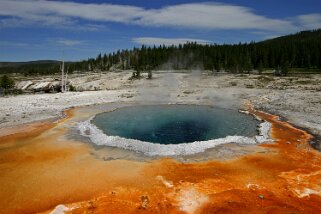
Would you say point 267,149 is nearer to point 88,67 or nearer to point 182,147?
point 182,147

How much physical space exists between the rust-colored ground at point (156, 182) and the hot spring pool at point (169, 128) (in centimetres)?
180

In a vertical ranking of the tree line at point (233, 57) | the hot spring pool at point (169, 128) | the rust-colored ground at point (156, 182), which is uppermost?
the tree line at point (233, 57)

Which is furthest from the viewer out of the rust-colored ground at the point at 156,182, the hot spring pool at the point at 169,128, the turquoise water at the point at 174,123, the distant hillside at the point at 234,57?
the distant hillside at the point at 234,57

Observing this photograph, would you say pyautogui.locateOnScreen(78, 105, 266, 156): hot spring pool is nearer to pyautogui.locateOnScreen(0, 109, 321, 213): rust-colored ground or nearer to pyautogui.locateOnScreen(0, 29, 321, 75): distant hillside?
pyautogui.locateOnScreen(0, 109, 321, 213): rust-colored ground

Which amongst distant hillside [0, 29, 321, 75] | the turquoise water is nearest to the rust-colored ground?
the turquoise water

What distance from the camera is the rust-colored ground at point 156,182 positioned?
991cm

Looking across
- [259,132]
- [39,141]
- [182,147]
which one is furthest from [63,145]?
[259,132]

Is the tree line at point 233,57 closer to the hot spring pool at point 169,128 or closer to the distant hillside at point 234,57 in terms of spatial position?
the distant hillside at point 234,57

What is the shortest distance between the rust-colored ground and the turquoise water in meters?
3.77

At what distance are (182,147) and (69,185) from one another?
619 cm

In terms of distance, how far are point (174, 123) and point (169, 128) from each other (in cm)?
157

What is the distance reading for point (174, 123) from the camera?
2228 cm

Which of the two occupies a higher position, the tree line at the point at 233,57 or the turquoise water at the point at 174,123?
the tree line at the point at 233,57

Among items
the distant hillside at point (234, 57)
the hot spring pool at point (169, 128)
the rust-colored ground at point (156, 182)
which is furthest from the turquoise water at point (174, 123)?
the distant hillside at point (234, 57)
